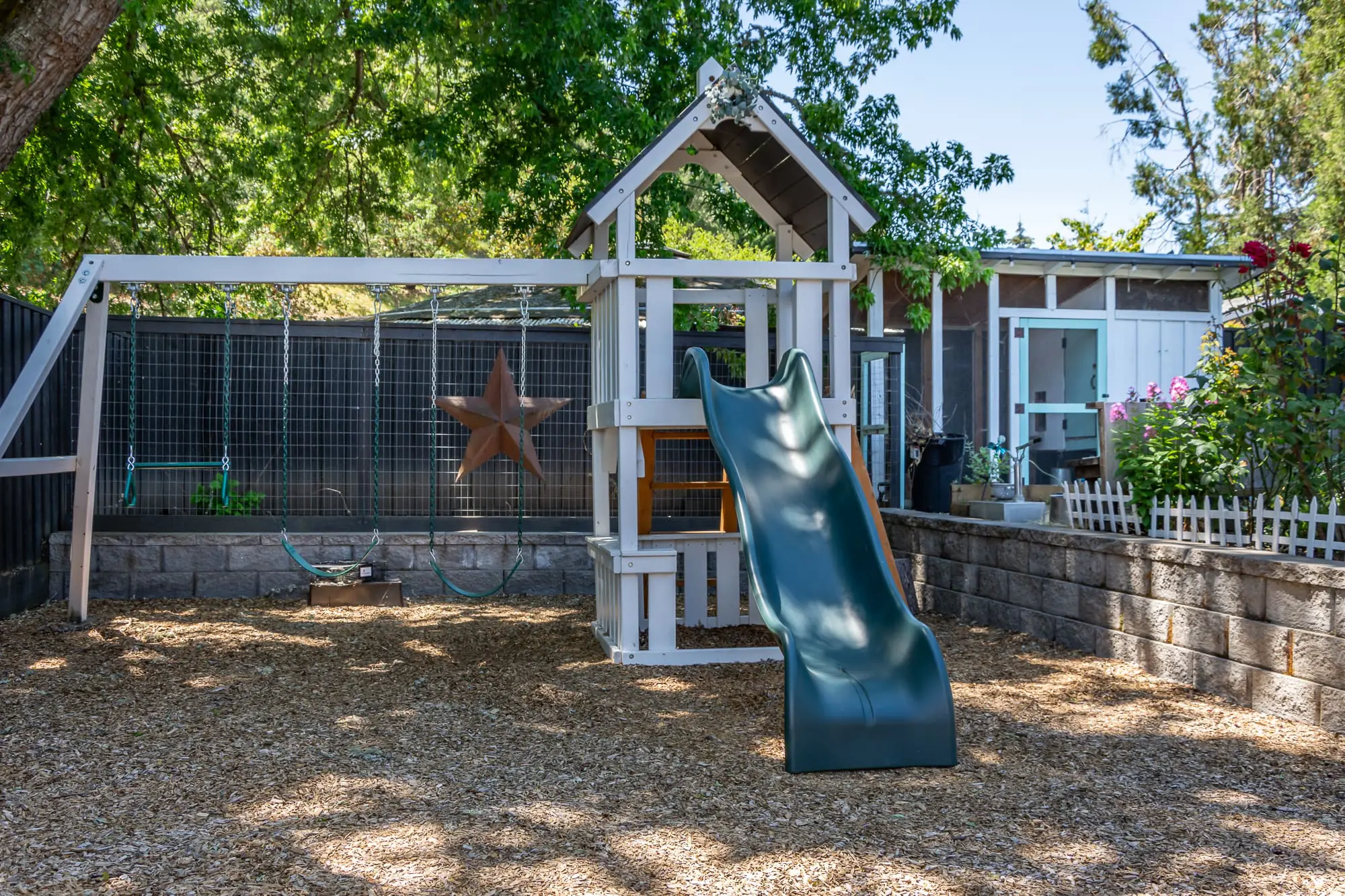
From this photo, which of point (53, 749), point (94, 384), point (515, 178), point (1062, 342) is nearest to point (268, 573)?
point (94, 384)

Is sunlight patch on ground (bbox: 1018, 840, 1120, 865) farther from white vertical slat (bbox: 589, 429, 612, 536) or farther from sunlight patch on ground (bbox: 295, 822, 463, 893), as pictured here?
white vertical slat (bbox: 589, 429, 612, 536)

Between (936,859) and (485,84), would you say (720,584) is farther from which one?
Answer: (485,84)

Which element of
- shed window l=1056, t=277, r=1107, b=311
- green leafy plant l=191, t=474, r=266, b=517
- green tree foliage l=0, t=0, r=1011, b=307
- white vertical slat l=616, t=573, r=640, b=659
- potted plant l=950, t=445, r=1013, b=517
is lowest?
white vertical slat l=616, t=573, r=640, b=659

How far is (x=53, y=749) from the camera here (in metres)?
4.36

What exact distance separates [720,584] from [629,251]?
7.69ft

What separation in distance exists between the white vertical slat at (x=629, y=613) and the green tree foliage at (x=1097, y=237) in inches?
636

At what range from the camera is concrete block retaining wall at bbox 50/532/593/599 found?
856 centimetres

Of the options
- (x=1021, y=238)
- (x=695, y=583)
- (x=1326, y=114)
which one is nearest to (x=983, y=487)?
(x=695, y=583)

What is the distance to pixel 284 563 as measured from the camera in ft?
28.8

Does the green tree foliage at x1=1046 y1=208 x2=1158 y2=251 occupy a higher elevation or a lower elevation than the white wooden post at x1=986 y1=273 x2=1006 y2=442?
higher

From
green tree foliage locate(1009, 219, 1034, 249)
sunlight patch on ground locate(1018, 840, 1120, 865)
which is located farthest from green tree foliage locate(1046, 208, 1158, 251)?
sunlight patch on ground locate(1018, 840, 1120, 865)

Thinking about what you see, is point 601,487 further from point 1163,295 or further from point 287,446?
point 1163,295

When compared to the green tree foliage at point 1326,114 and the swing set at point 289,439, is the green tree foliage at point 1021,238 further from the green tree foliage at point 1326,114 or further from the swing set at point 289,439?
the swing set at point 289,439

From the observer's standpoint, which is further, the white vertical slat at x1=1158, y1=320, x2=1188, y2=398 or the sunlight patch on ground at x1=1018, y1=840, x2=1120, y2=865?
the white vertical slat at x1=1158, y1=320, x2=1188, y2=398
